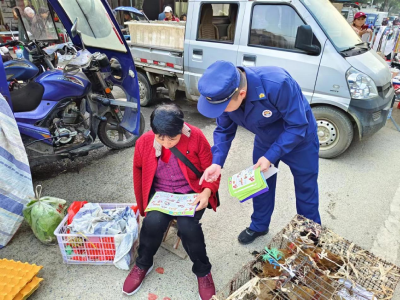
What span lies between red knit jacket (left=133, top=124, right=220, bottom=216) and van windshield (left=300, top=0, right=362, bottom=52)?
8.21 feet

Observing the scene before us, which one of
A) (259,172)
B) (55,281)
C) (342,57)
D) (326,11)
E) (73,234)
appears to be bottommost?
(55,281)

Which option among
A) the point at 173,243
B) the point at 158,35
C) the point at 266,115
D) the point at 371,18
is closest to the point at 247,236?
the point at 173,243

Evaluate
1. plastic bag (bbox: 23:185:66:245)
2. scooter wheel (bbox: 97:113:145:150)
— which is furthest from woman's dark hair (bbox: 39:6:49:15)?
plastic bag (bbox: 23:185:66:245)

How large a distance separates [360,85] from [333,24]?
0.91 metres

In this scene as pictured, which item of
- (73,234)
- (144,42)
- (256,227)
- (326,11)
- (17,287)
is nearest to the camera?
(17,287)

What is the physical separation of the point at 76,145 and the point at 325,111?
3.12 metres

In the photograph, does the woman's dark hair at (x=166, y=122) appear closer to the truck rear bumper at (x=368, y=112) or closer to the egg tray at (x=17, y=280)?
the egg tray at (x=17, y=280)

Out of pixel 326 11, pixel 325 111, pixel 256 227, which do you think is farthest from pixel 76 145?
pixel 326 11

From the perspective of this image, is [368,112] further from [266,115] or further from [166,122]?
[166,122]

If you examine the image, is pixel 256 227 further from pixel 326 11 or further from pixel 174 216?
pixel 326 11

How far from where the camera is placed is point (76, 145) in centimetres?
322

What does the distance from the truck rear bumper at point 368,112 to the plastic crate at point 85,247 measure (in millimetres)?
2964

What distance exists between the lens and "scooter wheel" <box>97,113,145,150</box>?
12.1ft

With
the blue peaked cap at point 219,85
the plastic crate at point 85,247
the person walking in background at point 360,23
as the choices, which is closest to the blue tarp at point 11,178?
the plastic crate at point 85,247
